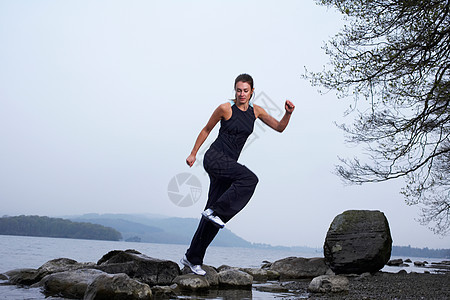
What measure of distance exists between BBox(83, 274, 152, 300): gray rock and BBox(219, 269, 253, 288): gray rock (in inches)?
99.6

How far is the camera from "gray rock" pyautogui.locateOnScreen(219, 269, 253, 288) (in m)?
7.71

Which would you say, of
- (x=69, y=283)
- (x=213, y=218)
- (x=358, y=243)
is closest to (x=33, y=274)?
(x=69, y=283)

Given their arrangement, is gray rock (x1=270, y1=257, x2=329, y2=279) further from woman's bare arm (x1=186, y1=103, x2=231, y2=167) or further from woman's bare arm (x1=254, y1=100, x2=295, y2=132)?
woman's bare arm (x1=186, y1=103, x2=231, y2=167)

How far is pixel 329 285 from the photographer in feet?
23.2

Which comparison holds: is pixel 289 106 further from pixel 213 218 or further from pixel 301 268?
pixel 301 268

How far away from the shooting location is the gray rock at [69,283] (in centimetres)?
617

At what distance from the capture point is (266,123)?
6.36 metres

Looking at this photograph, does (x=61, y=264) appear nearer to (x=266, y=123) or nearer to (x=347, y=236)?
(x=266, y=123)

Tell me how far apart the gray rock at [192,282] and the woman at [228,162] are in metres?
0.53

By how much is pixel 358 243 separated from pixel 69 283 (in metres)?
8.11

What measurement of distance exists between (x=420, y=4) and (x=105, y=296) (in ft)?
26.4

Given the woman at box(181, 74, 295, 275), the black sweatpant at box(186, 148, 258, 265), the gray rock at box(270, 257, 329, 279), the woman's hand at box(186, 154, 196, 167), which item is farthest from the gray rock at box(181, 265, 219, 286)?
the gray rock at box(270, 257, 329, 279)

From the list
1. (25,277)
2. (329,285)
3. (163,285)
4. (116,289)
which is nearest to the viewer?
(116,289)

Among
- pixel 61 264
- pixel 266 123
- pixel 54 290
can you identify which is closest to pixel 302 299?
pixel 266 123
